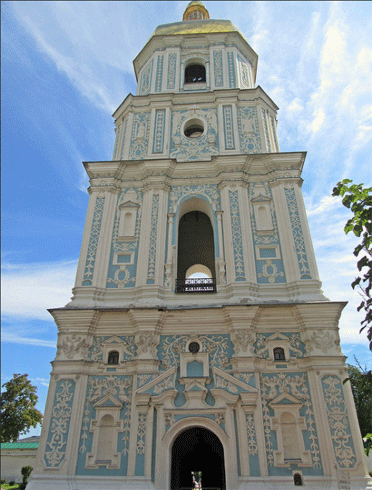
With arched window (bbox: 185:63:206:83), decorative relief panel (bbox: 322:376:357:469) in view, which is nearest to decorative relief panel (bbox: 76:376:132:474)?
decorative relief panel (bbox: 322:376:357:469)

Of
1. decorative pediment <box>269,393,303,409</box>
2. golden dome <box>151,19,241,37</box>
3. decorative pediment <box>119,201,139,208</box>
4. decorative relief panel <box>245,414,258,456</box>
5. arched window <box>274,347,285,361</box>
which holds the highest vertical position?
golden dome <box>151,19,241,37</box>

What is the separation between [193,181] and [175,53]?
7.79 meters

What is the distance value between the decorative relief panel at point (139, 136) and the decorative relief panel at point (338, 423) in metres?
10.4

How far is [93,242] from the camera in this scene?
1324 cm

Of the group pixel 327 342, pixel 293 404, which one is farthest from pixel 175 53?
pixel 293 404

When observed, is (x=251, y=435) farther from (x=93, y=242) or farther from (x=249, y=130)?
(x=249, y=130)

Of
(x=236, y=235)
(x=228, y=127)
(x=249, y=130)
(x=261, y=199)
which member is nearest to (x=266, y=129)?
(x=249, y=130)

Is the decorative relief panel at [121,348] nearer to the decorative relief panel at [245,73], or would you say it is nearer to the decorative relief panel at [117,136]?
the decorative relief panel at [117,136]

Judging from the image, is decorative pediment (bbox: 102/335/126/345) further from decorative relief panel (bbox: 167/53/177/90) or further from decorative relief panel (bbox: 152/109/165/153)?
decorative relief panel (bbox: 167/53/177/90)

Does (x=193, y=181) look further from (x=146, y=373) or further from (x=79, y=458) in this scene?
(x=79, y=458)

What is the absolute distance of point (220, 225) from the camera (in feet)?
44.0

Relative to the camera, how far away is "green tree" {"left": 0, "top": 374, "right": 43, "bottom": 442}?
26.8 meters

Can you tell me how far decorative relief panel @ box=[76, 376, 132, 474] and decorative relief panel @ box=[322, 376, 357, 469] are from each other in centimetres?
519

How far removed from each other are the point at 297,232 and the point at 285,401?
17.9 feet
